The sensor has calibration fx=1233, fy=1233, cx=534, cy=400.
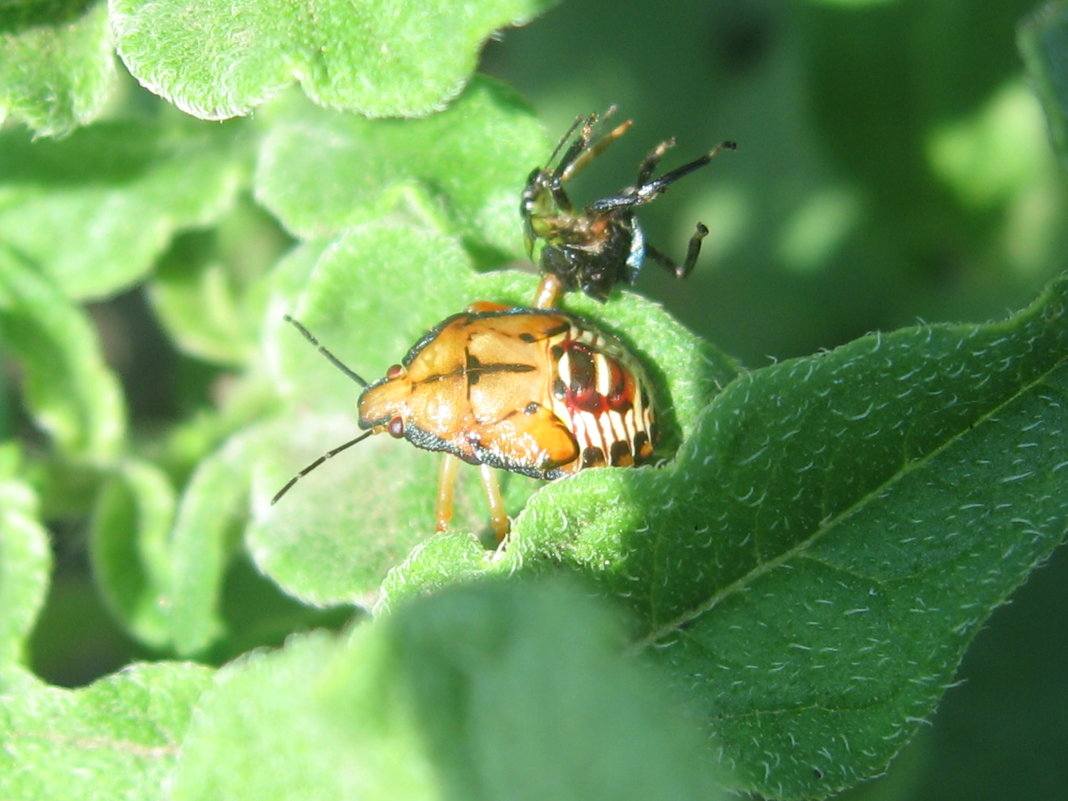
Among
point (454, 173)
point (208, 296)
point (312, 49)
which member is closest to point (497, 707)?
point (312, 49)

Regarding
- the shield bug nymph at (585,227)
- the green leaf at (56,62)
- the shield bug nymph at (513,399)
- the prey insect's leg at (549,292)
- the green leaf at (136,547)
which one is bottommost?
the green leaf at (136,547)

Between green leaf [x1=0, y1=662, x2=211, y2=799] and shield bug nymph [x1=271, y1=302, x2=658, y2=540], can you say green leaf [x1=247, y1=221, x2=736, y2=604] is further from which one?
green leaf [x1=0, y1=662, x2=211, y2=799]

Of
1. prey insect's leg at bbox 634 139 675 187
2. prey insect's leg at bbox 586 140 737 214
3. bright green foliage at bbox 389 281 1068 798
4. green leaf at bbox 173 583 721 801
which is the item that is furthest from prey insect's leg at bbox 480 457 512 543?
green leaf at bbox 173 583 721 801

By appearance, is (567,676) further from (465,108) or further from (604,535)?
(465,108)

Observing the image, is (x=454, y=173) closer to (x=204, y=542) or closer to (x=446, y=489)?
(x=446, y=489)

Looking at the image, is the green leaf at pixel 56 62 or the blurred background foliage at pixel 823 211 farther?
the blurred background foliage at pixel 823 211

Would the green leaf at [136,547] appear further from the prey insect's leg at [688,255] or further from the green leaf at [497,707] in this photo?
the green leaf at [497,707]

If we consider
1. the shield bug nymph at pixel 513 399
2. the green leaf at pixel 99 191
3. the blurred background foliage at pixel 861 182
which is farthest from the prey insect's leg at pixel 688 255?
the blurred background foliage at pixel 861 182
